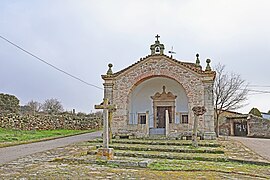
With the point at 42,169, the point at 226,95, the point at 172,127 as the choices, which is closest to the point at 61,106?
the point at 226,95

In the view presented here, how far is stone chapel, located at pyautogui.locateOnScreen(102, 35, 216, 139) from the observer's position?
1719 centimetres

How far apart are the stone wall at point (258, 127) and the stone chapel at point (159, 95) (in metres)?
11.9

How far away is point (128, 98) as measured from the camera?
18.6m

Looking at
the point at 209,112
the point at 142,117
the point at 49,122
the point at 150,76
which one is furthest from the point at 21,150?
the point at 49,122

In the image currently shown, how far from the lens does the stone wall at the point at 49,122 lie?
2156cm

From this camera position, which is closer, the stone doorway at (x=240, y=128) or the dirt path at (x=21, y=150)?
the dirt path at (x=21, y=150)

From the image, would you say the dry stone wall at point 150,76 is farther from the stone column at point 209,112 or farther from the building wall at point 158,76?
the stone column at point 209,112

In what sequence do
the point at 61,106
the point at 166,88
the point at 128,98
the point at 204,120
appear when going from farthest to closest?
the point at 61,106 < the point at 166,88 < the point at 128,98 < the point at 204,120

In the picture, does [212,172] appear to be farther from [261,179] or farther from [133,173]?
[133,173]

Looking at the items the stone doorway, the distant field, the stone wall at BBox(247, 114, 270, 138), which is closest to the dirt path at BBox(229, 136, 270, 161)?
the stone wall at BBox(247, 114, 270, 138)

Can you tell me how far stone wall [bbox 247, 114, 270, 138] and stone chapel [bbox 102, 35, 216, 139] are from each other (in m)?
11.9

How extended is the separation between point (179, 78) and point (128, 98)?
353cm

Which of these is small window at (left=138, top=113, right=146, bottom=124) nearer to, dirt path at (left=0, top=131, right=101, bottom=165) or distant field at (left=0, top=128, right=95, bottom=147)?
distant field at (left=0, top=128, right=95, bottom=147)

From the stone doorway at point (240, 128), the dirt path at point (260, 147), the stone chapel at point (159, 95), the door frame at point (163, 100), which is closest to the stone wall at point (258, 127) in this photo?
the stone doorway at point (240, 128)
